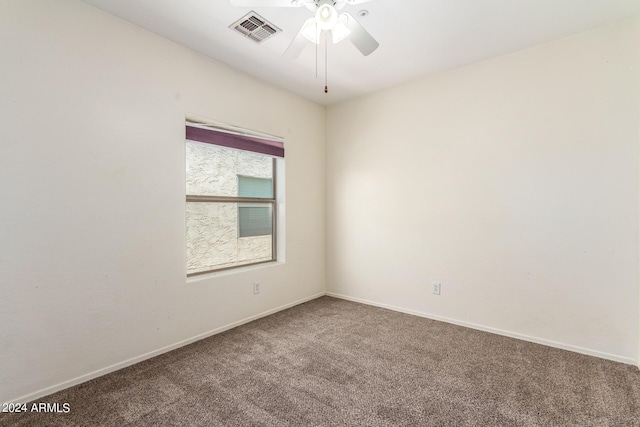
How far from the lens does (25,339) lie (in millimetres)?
1832

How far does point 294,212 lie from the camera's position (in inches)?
144

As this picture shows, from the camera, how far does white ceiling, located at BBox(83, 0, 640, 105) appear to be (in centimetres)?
210

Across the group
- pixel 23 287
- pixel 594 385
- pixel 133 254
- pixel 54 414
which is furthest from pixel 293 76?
pixel 594 385

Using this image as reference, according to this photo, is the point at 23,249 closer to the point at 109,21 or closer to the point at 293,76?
the point at 109,21

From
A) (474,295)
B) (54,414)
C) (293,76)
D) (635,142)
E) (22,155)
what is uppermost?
(293,76)

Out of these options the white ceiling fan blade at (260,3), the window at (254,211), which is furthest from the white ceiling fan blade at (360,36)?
the window at (254,211)

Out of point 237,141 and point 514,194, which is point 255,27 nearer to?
point 237,141

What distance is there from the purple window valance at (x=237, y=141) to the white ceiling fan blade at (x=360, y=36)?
1.56m

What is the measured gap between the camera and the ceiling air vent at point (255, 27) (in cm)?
220

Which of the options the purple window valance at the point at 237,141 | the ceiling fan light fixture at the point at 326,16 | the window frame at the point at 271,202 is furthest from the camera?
the window frame at the point at 271,202

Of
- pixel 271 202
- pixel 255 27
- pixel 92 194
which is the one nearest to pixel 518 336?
pixel 271 202

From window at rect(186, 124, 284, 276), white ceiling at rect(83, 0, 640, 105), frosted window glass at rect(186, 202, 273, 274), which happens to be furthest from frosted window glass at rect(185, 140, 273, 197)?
white ceiling at rect(83, 0, 640, 105)

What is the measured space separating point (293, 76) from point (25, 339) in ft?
9.93

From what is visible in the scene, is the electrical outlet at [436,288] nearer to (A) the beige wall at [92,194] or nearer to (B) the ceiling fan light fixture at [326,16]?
(A) the beige wall at [92,194]
